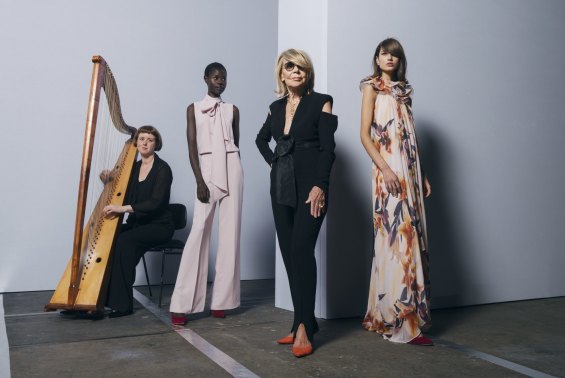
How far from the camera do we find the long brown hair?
112 inches

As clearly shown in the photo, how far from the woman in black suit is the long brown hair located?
477mm

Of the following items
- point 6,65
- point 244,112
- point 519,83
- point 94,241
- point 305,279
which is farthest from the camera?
point 244,112

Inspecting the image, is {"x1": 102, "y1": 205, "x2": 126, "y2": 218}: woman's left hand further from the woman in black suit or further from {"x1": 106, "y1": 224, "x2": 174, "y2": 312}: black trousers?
the woman in black suit

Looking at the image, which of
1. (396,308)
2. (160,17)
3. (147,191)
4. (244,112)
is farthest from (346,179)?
(160,17)

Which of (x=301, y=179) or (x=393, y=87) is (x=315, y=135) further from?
(x=393, y=87)

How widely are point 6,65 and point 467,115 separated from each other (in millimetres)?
3521

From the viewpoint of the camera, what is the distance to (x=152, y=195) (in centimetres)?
368

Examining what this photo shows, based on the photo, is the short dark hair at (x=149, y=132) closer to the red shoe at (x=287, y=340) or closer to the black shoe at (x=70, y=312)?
the black shoe at (x=70, y=312)

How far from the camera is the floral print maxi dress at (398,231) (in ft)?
8.99

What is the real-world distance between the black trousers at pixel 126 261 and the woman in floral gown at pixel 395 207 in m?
1.44

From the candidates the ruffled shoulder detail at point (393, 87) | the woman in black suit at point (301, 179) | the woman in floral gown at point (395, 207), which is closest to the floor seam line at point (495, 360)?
the woman in floral gown at point (395, 207)

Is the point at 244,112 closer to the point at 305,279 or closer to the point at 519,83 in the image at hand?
the point at 519,83

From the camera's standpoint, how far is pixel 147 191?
374 centimetres

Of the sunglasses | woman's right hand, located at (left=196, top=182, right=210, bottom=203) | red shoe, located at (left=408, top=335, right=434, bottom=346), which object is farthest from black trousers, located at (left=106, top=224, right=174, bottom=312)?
red shoe, located at (left=408, top=335, right=434, bottom=346)
